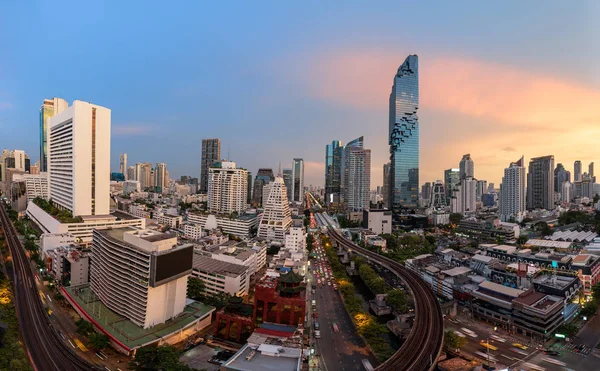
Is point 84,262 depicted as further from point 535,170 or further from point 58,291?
point 535,170

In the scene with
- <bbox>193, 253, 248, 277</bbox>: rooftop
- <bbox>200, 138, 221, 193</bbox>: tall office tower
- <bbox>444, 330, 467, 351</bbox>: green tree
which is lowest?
<bbox>444, 330, 467, 351</bbox>: green tree

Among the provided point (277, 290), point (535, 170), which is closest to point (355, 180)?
point (535, 170)

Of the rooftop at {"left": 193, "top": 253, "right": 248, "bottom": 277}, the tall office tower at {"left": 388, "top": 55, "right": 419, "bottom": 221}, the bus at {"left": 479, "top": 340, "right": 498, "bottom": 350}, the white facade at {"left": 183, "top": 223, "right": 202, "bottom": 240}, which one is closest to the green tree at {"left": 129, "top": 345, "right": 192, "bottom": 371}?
the rooftop at {"left": 193, "top": 253, "right": 248, "bottom": 277}

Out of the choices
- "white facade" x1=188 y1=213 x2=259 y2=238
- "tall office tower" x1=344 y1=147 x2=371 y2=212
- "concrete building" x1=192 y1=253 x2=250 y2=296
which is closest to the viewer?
"concrete building" x1=192 y1=253 x2=250 y2=296

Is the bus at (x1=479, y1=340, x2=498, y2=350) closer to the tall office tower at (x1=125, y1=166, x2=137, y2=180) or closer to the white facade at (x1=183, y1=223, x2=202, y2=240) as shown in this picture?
the white facade at (x1=183, y1=223, x2=202, y2=240)

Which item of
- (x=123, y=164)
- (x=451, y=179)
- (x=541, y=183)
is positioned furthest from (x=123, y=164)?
(x=541, y=183)

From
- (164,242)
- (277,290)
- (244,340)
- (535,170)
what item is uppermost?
(535,170)

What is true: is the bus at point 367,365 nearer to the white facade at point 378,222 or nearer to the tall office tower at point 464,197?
the white facade at point 378,222
